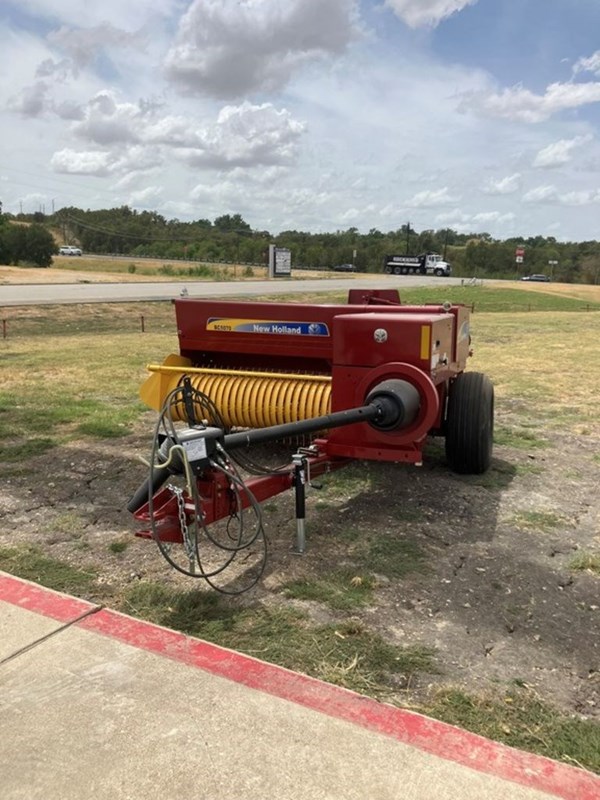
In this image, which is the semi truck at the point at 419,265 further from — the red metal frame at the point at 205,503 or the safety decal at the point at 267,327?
the red metal frame at the point at 205,503

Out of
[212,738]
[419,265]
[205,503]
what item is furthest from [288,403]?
[419,265]

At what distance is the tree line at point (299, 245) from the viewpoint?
3652 inches

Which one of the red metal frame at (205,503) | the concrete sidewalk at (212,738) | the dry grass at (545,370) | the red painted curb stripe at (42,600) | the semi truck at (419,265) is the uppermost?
the semi truck at (419,265)

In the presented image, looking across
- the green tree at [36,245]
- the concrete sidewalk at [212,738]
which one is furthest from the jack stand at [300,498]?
the green tree at [36,245]

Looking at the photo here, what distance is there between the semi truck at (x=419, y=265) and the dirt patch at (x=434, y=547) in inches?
2591

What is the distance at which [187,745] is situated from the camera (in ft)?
7.41

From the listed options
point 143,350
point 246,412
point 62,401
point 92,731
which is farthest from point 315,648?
point 143,350

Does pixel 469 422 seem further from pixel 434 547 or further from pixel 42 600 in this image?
pixel 42 600

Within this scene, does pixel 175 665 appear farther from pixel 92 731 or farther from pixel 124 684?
pixel 92 731

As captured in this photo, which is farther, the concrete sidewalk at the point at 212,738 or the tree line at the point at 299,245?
the tree line at the point at 299,245

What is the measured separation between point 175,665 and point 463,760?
1.12 meters

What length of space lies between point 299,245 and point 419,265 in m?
35.2

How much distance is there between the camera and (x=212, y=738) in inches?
90.1

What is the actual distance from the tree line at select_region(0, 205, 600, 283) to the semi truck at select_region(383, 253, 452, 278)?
1576cm
